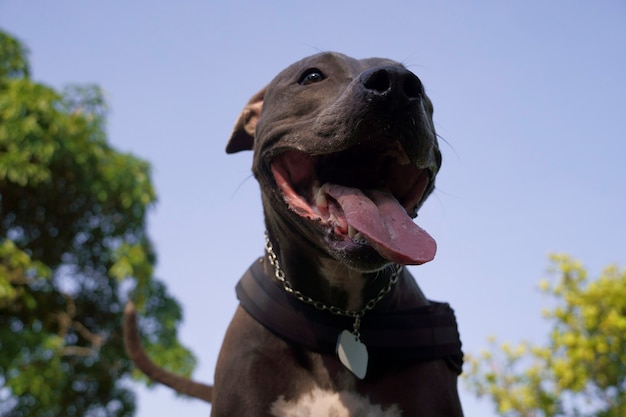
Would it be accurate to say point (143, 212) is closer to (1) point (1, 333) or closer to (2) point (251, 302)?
(1) point (1, 333)

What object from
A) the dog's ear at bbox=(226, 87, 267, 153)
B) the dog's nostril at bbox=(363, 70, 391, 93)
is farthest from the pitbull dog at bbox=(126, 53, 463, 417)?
the dog's ear at bbox=(226, 87, 267, 153)

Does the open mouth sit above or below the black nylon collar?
above

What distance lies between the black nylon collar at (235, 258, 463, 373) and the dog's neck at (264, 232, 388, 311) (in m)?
0.06

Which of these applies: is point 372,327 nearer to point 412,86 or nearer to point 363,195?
point 363,195

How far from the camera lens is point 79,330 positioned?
46.2 ft

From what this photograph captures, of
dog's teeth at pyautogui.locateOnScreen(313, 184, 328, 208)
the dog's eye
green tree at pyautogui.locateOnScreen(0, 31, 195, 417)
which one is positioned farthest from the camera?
green tree at pyautogui.locateOnScreen(0, 31, 195, 417)

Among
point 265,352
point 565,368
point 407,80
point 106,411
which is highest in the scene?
point 407,80

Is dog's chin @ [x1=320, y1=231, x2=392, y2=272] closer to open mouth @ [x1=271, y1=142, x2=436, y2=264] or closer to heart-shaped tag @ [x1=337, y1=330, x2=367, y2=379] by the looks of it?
open mouth @ [x1=271, y1=142, x2=436, y2=264]

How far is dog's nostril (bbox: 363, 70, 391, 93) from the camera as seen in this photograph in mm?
2430

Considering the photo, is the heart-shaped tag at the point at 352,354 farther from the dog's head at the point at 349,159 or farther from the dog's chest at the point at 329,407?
the dog's head at the point at 349,159

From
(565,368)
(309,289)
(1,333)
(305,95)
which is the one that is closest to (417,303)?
(309,289)

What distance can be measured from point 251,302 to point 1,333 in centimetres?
1030

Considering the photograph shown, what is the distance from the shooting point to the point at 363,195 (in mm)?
2582

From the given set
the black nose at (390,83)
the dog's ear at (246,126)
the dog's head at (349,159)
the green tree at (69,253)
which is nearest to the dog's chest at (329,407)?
the dog's head at (349,159)
